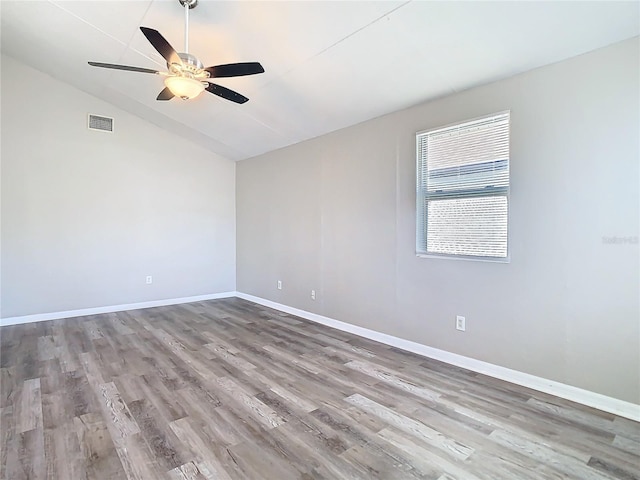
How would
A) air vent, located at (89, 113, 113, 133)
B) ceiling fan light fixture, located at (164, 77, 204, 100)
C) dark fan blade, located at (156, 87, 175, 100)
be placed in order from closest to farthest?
ceiling fan light fixture, located at (164, 77, 204, 100) → dark fan blade, located at (156, 87, 175, 100) → air vent, located at (89, 113, 113, 133)

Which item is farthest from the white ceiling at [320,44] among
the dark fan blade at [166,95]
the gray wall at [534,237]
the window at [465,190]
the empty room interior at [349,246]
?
the dark fan blade at [166,95]

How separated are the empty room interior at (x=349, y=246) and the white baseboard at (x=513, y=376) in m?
0.02

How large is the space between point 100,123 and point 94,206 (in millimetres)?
1250

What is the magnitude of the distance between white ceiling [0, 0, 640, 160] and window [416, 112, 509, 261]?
0.44 meters

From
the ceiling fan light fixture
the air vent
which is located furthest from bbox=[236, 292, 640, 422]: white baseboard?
the air vent

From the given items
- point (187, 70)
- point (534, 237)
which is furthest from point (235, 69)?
point (534, 237)

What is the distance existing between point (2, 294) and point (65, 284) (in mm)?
658

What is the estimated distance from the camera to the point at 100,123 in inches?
196

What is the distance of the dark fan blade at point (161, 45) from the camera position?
6.86 feet

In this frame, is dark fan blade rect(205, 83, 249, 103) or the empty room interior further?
dark fan blade rect(205, 83, 249, 103)

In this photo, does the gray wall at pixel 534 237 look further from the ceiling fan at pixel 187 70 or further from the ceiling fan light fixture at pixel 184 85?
the ceiling fan light fixture at pixel 184 85

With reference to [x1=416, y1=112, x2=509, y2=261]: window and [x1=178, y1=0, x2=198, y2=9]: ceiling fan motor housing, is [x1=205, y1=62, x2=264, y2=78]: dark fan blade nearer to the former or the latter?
[x1=178, y1=0, x2=198, y2=9]: ceiling fan motor housing

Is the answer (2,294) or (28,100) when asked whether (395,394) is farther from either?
(28,100)

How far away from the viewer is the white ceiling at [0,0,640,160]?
2.26 metres
